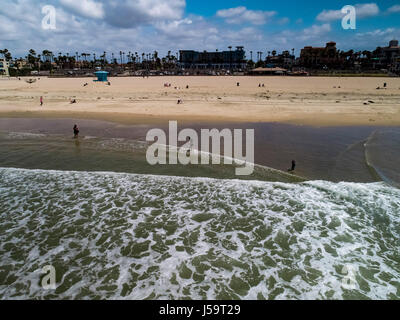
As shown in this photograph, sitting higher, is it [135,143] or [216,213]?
[135,143]

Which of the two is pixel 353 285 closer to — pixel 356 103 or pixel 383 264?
pixel 383 264

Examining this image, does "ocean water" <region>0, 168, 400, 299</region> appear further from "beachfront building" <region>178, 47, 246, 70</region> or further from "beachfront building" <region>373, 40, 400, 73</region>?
"beachfront building" <region>178, 47, 246, 70</region>

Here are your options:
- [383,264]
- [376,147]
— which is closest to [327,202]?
[383,264]

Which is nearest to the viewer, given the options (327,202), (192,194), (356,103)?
(327,202)

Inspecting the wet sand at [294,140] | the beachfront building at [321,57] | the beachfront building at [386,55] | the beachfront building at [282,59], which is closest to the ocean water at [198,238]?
the wet sand at [294,140]

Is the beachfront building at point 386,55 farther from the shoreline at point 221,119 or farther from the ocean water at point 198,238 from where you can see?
the ocean water at point 198,238

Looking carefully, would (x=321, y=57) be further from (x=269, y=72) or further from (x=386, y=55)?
(x=269, y=72)

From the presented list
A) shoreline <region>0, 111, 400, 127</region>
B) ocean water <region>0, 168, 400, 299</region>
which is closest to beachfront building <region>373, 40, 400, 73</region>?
shoreline <region>0, 111, 400, 127</region>

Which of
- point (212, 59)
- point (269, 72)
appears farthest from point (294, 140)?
point (212, 59)
